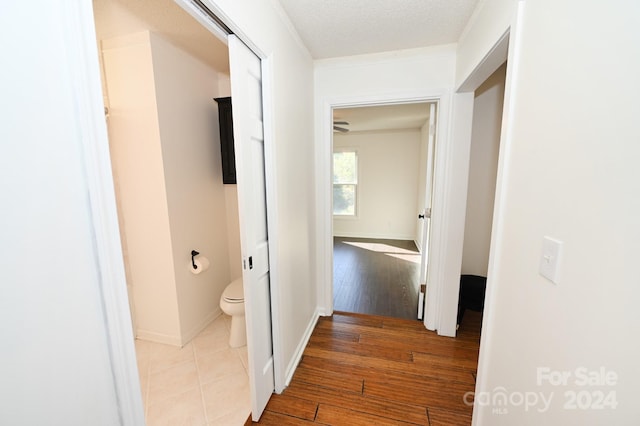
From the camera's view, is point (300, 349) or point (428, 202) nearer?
point (300, 349)

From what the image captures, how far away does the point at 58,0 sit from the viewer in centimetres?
51

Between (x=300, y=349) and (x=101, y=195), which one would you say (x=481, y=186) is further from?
(x=101, y=195)

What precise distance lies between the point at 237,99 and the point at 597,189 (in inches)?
50.7

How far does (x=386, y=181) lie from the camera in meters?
5.39

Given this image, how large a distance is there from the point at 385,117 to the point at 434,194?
2365 mm

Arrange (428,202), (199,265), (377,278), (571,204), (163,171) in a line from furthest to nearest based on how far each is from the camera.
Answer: (377,278)
(428,202)
(199,265)
(163,171)
(571,204)

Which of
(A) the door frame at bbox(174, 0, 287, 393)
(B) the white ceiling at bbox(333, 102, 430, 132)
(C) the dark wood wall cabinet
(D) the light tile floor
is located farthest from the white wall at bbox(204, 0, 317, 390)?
(B) the white ceiling at bbox(333, 102, 430, 132)

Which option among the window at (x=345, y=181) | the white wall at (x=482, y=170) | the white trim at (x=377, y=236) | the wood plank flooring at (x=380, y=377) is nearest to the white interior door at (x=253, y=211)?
the wood plank flooring at (x=380, y=377)

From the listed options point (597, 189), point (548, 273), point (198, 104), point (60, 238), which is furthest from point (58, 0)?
point (198, 104)

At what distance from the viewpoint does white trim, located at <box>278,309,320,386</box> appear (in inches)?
68.5

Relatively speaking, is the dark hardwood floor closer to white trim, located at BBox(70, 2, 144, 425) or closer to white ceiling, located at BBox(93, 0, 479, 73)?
white trim, located at BBox(70, 2, 144, 425)

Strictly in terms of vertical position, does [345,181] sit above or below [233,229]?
above

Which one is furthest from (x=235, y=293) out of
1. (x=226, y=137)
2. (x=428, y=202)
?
(x=428, y=202)

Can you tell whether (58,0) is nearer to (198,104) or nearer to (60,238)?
(60,238)
